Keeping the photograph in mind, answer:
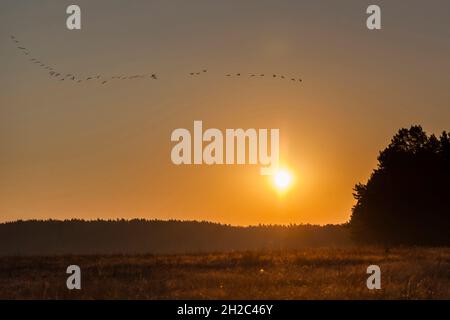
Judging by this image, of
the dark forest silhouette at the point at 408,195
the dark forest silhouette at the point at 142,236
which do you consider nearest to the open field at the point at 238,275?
the dark forest silhouette at the point at 408,195

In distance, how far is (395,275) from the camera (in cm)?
2575

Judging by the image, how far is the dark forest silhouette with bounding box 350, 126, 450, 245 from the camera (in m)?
60.5

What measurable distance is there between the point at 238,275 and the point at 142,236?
144866mm

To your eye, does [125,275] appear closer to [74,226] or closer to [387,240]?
[387,240]

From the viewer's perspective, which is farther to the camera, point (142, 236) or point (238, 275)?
point (142, 236)

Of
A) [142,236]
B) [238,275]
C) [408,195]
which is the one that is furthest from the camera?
[142,236]

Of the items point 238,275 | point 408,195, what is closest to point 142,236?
point 408,195

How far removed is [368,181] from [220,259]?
35962 millimetres

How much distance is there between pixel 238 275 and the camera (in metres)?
25.7

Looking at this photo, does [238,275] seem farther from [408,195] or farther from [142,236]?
[142,236]

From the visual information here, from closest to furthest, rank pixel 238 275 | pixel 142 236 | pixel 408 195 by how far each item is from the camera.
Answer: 1. pixel 238 275
2. pixel 408 195
3. pixel 142 236

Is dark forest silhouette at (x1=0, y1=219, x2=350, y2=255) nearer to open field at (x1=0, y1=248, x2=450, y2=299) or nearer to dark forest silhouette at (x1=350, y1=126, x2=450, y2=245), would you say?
dark forest silhouette at (x1=350, y1=126, x2=450, y2=245)
